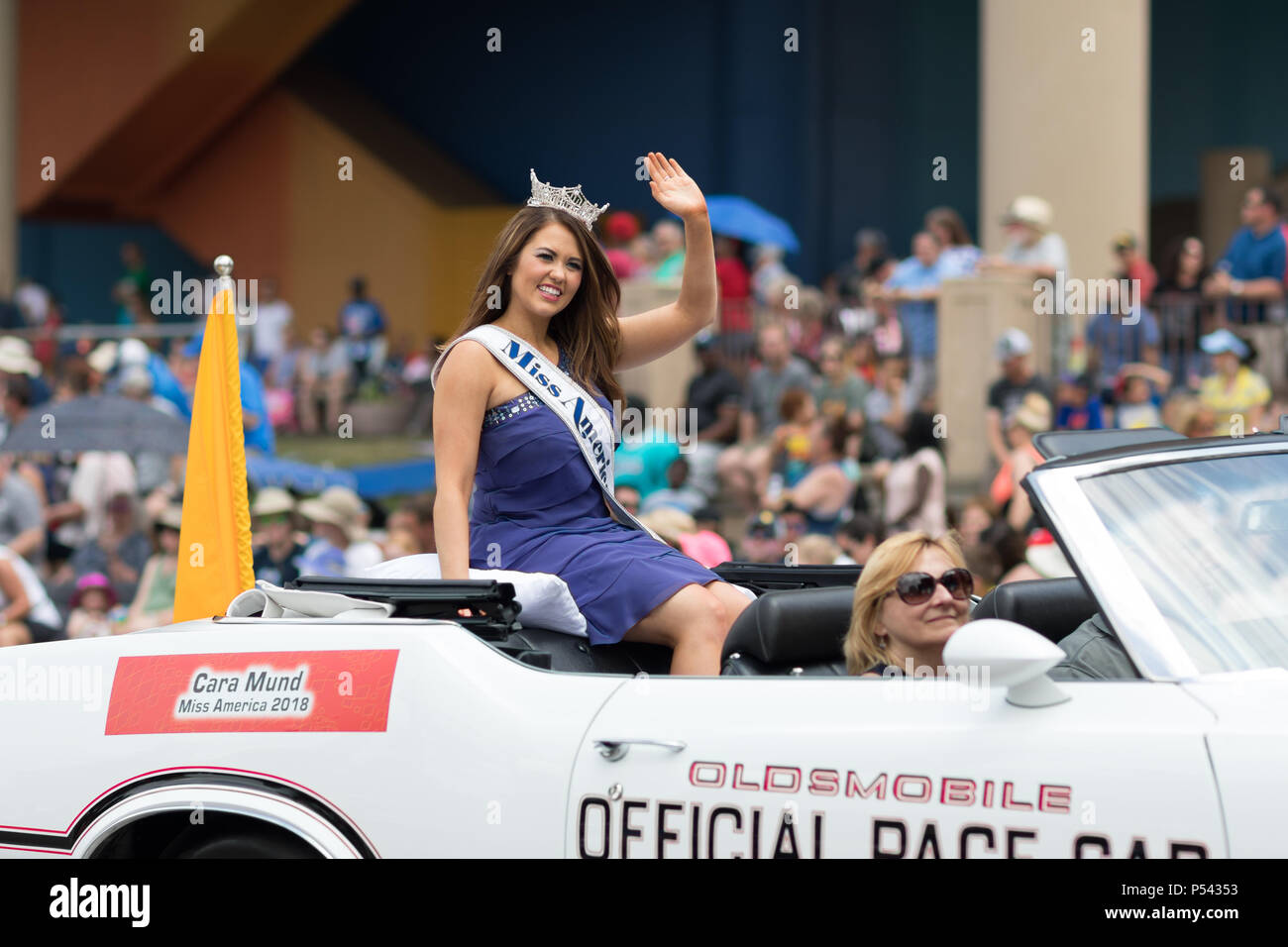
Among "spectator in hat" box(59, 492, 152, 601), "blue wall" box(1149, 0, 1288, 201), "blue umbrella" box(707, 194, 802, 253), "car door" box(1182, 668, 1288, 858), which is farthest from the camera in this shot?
"blue wall" box(1149, 0, 1288, 201)

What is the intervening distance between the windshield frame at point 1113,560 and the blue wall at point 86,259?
2401cm

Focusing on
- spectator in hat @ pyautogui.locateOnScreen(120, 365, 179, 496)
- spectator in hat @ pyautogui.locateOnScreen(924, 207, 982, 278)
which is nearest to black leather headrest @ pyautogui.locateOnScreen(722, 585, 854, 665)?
spectator in hat @ pyautogui.locateOnScreen(120, 365, 179, 496)

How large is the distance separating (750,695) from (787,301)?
10597 millimetres

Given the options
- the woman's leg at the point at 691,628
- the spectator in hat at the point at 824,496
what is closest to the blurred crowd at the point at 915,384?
the spectator in hat at the point at 824,496

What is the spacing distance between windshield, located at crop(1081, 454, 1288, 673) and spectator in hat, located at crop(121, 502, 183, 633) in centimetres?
698

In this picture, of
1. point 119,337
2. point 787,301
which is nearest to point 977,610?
point 787,301

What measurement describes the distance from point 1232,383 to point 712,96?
1387cm

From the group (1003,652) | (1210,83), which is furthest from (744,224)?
(1003,652)

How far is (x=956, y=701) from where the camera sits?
3.27 m

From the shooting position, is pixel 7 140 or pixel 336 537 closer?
pixel 336 537

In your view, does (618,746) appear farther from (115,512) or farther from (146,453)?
(146,453)

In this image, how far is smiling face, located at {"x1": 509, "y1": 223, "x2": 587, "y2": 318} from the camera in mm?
4574

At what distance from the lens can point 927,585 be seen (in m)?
3.85

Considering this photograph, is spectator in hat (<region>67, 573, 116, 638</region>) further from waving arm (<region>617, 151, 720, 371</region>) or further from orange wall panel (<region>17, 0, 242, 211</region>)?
orange wall panel (<region>17, 0, 242, 211</region>)
